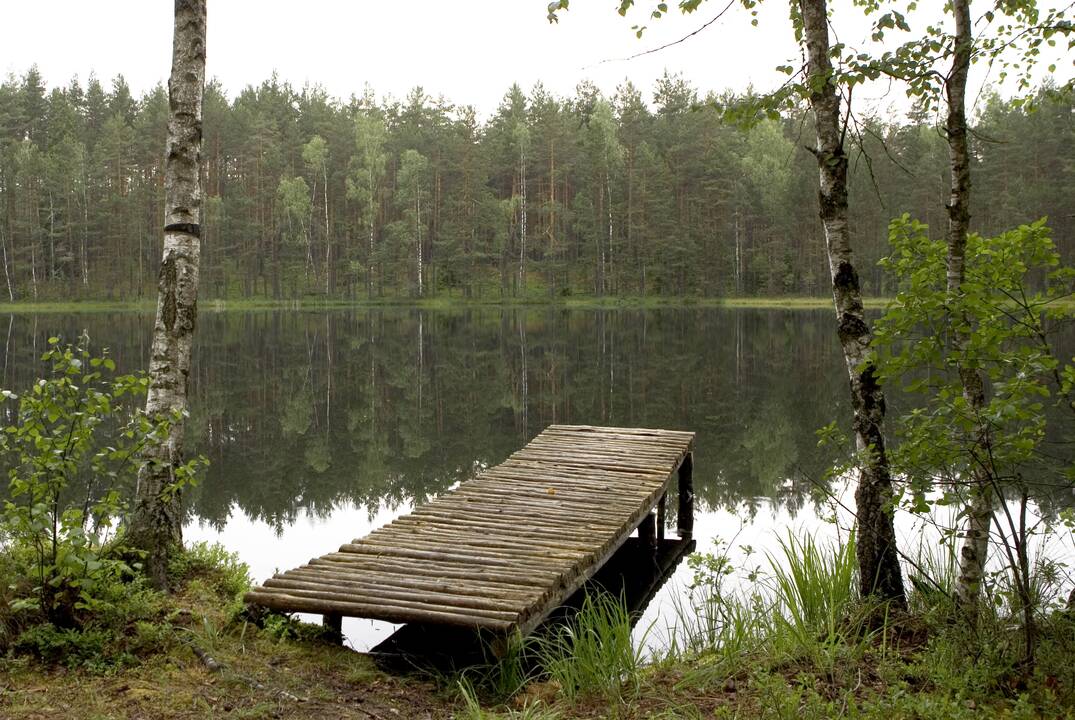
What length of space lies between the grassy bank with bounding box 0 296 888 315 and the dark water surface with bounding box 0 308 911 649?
18279 millimetres

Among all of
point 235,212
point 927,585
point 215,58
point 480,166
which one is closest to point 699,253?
point 480,166

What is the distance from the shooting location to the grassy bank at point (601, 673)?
14.8 feet

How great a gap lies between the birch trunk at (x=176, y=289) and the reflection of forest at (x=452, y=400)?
514cm

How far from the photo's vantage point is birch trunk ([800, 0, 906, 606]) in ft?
19.3

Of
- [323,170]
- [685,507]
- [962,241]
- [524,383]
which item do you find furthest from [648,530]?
[323,170]

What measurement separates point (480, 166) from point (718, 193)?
54.1 feet

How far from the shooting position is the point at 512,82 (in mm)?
74812

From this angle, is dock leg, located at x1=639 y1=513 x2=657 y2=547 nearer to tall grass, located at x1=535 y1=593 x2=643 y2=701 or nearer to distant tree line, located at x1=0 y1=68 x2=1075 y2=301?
tall grass, located at x1=535 y1=593 x2=643 y2=701

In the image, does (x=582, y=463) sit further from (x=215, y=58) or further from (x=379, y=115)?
(x=215, y=58)

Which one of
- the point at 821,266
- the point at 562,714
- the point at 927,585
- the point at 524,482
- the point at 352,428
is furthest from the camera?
the point at 821,266

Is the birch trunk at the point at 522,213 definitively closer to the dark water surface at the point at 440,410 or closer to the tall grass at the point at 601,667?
the dark water surface at the point at 440,410

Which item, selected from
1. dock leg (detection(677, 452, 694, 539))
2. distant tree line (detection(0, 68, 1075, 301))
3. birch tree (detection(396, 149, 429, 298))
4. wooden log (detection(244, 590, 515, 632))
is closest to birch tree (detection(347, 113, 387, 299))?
distant tree line (detection(0, 68, 1075, 301))

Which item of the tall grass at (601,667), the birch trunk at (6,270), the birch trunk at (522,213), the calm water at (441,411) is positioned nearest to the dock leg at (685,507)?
the calm water at (441,411)

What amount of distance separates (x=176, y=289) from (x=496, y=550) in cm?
297
